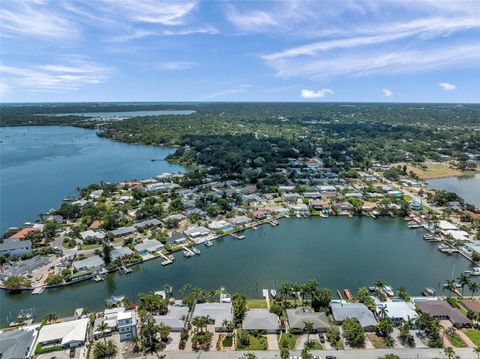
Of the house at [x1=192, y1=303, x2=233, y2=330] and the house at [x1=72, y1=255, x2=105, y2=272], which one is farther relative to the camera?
the house at [x1=72, y1=255, x2=105, y2=272]

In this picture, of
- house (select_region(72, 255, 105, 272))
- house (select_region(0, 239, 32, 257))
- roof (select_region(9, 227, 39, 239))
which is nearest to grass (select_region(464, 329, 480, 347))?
house (select_region(72, 255, 105, 272))

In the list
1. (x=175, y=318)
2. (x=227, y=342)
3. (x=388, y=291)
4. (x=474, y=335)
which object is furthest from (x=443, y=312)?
(x=175, y=318)

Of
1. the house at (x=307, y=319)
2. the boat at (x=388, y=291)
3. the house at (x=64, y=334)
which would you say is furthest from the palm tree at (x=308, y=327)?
the house at (x=64, y=334)

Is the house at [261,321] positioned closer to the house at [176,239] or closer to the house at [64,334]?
the house at [64,334]

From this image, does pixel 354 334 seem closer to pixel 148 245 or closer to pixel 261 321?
pixel 261 321

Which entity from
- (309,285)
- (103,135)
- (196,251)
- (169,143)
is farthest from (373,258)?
(103,135)

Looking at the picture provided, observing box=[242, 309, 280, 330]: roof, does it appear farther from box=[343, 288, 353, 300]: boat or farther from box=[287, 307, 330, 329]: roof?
box=[343, 288, 353, 300]: boat

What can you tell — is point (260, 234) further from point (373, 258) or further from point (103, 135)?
point (103, 135)
